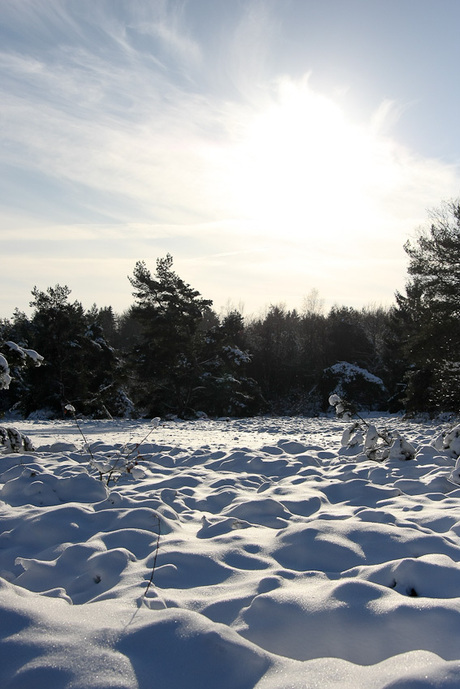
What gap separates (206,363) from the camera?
65.6ft

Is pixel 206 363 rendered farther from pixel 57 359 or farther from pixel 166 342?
pixel 57 359

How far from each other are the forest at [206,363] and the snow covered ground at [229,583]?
7.68 m

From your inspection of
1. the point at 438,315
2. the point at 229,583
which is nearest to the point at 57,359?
the point at 438,315

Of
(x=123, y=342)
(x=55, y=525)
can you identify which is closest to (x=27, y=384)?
(x=55, y=525)

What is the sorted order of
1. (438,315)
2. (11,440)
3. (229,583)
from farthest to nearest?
(438,315) < (11,440) < (229,583)

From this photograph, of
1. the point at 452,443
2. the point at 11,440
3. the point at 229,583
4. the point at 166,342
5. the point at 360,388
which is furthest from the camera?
the point at 360,388

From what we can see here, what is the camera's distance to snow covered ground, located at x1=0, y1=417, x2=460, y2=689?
1.36 m

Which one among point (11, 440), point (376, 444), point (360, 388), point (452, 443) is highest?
point (452, 443)

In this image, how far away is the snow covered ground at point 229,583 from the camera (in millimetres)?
1356

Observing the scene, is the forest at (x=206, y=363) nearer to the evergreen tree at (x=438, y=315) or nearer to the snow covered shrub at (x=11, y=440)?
the evergreen tree at (x=438, y=315)

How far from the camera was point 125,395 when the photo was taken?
20.2 meters

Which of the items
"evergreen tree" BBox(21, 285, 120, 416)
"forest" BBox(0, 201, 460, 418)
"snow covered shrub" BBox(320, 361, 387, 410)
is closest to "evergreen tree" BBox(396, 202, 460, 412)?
"forest" BBox(0, 201, 460, 418)

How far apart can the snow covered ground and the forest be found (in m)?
7.68

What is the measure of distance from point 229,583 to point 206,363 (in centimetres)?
1800
